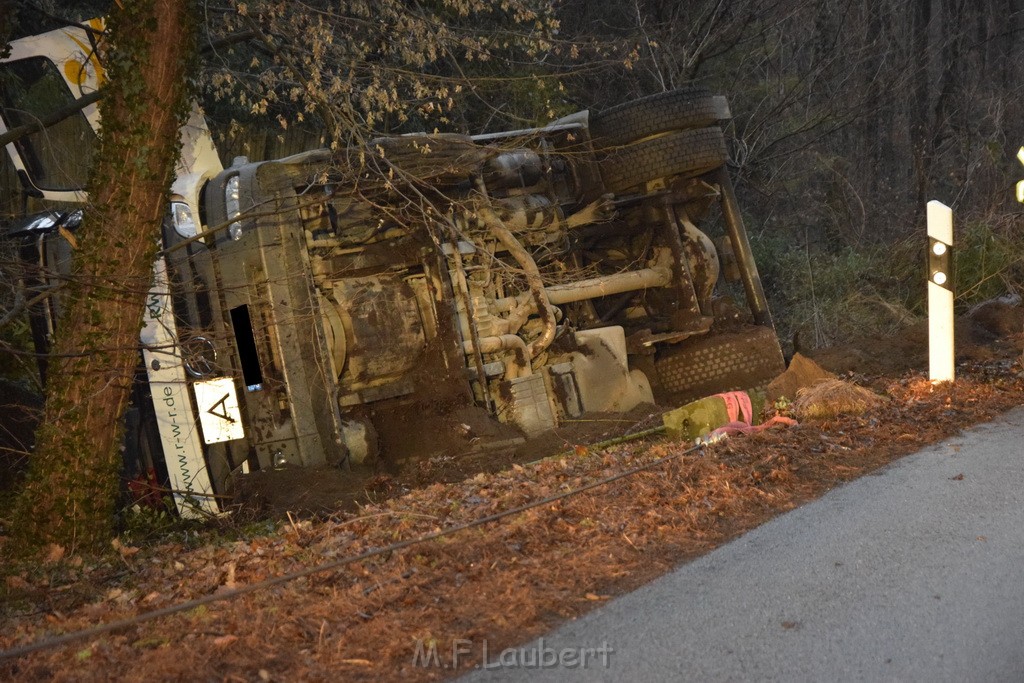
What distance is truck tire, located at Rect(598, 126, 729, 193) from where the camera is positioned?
9617mm

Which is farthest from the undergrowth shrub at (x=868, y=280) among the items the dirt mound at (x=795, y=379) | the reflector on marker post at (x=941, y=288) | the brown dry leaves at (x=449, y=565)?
the brown dry leaves at (x=449, y=565)

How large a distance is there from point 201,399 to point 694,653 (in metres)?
5.12

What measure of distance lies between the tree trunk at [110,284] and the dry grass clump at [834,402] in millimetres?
4307

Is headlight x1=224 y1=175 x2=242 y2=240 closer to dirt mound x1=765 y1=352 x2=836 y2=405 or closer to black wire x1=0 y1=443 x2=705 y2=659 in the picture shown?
black wire x1=0 y1=443 x2=705 y2=659

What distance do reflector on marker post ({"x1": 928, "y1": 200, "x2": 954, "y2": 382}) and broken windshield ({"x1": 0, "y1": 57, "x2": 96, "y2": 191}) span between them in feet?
21.0

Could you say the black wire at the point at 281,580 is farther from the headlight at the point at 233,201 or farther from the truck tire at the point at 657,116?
the truck tire at the point at 657,116

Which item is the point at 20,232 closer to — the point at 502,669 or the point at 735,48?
the point at 502,669

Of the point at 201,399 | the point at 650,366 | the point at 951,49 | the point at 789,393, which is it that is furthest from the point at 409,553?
the point at 951,49

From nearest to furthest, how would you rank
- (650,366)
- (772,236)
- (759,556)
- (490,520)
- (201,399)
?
(759,556), (490,520), (201,399), (650,366), (772,236)

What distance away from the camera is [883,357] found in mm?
10531

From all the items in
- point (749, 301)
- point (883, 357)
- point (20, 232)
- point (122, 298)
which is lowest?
point (883, 357)

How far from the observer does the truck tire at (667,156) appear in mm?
9617

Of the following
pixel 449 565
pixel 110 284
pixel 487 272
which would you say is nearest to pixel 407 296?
pixel 487 272

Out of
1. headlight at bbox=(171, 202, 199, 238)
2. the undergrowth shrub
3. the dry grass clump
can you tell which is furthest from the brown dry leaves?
the undergrowth shrub
